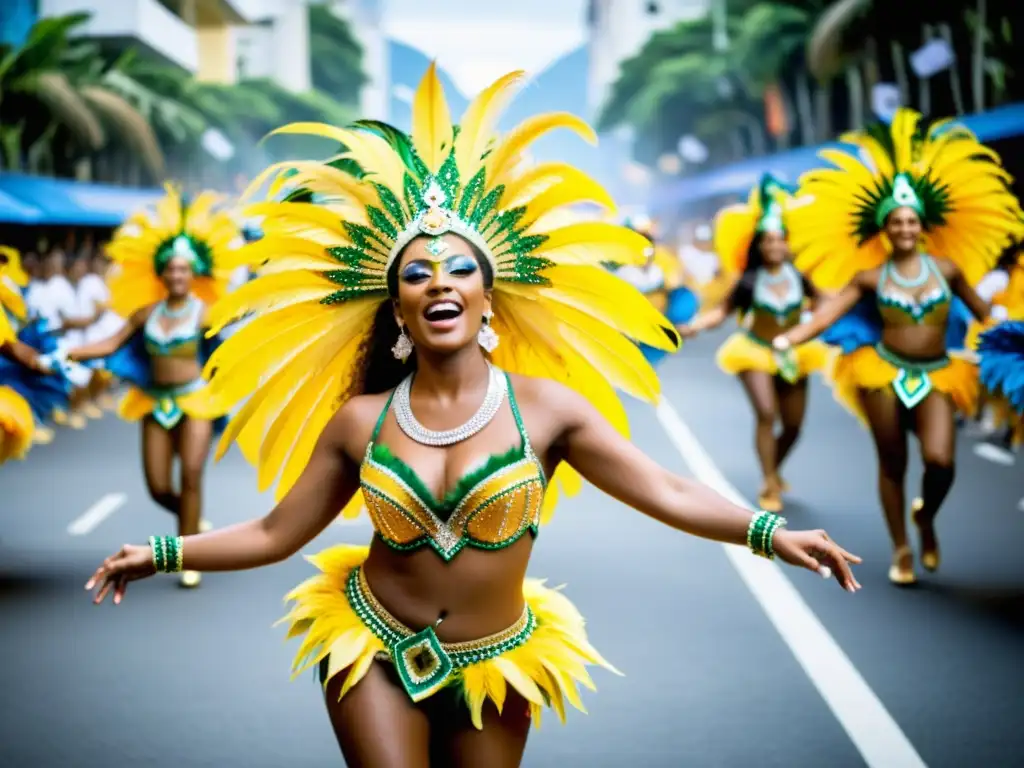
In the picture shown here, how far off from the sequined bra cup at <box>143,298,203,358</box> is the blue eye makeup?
203 inches

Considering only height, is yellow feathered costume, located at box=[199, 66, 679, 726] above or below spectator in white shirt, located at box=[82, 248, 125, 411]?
above

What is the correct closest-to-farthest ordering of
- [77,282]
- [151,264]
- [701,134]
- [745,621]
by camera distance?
[745,621], [151,264], [77,282], [701,134]

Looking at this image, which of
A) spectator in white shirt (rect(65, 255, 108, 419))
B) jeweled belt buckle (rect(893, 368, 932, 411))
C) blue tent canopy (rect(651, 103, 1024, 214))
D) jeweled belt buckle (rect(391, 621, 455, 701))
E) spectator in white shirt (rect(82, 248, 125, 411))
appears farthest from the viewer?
blue tent canopy (rect(651, 103, 1024, 214))

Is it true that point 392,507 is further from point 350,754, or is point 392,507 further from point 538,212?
point 538,212

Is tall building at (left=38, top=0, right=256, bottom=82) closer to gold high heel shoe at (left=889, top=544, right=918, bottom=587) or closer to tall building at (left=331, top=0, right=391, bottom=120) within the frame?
gold high heel shoe at (left=889, top=544, right=918, bottom=587)

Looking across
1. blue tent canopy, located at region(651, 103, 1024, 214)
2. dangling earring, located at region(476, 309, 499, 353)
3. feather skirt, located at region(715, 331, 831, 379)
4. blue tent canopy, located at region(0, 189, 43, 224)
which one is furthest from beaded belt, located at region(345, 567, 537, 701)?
blue tent canopy, located at region(0, 189, 43, 224)

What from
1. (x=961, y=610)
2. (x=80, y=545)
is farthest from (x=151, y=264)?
(x=961, y=610)

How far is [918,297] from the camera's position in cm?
773

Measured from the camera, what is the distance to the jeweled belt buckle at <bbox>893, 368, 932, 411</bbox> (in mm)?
7715

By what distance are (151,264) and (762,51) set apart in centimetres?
4282

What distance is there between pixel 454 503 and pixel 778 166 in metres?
37.9

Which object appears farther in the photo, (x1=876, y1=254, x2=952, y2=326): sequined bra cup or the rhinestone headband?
(x1=876, y1=254, x2=952, y2=326): sequined bra cup

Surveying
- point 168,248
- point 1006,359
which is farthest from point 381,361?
point 168,248

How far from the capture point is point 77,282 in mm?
17094
